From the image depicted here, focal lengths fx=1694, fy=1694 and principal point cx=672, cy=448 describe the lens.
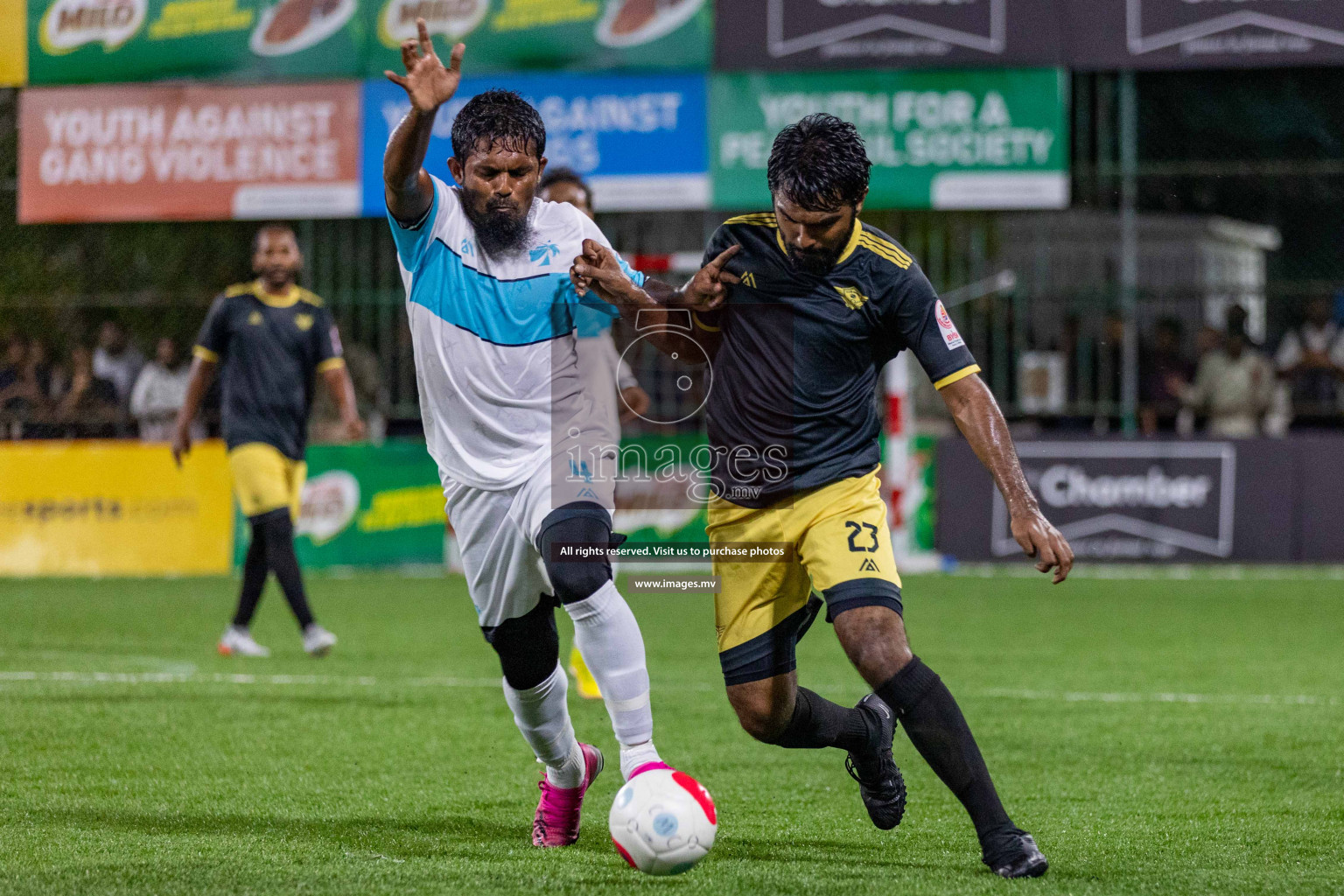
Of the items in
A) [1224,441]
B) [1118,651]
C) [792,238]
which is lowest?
[1118,651]

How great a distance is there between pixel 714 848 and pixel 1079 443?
37.1ft

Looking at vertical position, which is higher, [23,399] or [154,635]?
[23,399]

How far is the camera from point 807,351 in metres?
4.63

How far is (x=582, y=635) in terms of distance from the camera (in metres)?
4.44

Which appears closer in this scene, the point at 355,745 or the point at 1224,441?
the point at 355,745

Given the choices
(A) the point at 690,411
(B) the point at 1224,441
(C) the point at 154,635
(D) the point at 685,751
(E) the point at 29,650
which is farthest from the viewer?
(B) the point at 1224,441

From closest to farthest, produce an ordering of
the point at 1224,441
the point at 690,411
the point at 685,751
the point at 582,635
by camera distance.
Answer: the point at 582,635
the point at 685,751
the point at 690,411
the point at 1224,441

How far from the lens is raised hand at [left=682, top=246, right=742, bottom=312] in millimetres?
4629

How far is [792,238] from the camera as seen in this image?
454 cm

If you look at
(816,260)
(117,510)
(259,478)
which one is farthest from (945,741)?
(117,510)

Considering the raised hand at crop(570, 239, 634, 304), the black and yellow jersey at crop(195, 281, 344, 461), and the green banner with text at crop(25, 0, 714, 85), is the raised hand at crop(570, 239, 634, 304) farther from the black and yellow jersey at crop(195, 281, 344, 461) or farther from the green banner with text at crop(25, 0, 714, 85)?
the green banner with text at crop(25, 0, 714, 85)

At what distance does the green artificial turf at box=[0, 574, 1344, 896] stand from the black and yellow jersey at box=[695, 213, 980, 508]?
1060mm

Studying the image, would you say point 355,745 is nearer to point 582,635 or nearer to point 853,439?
point 582,635

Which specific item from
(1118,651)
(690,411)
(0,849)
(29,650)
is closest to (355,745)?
→ (0,849)
